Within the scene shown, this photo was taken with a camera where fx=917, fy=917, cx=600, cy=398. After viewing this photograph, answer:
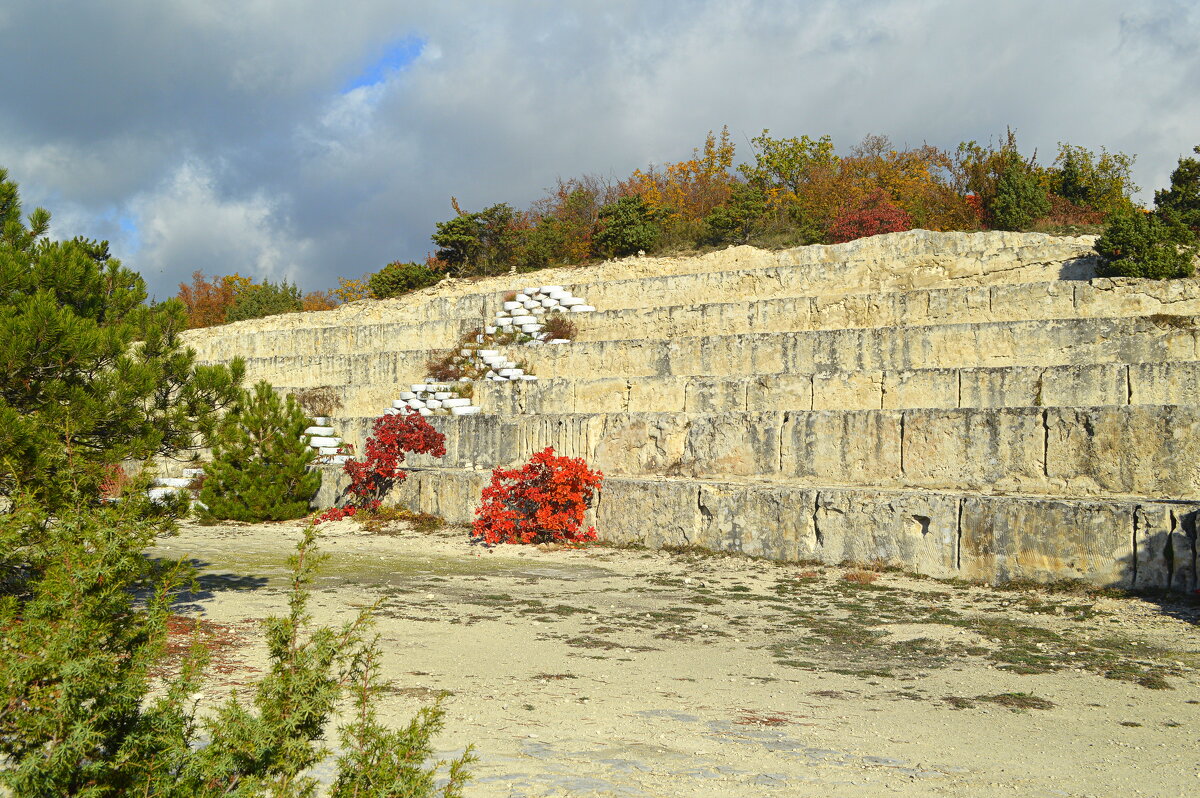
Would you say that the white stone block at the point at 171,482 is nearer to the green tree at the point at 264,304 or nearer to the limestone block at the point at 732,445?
the limestone block at the point at 732,445

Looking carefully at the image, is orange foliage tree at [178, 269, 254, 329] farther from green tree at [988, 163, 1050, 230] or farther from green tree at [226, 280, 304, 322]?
green tree at [988, 163, 1050, 230]

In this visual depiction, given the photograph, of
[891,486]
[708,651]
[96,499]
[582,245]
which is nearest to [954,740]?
[708,651]

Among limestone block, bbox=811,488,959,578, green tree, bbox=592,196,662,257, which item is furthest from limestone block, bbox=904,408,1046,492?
green tree, bbox=592,196,662,257

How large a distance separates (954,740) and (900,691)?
921mm

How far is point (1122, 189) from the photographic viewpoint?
86.9ft

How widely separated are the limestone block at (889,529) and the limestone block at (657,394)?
4177 mm

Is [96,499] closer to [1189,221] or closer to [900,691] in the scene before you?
[900,691]

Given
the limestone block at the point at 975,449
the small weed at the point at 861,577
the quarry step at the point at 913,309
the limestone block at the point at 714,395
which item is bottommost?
the small weed at the point at 861,577

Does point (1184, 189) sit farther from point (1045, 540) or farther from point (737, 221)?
point (1045, 540)

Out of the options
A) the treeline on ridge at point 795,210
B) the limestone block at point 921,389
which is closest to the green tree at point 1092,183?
the treeline on ridge at point 795,210

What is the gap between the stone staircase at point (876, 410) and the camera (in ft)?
28.7

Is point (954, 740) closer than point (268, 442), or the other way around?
point (954, 740)

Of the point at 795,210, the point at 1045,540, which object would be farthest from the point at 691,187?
the point at 1045,540

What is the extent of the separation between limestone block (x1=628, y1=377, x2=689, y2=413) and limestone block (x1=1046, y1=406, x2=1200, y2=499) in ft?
17.4
